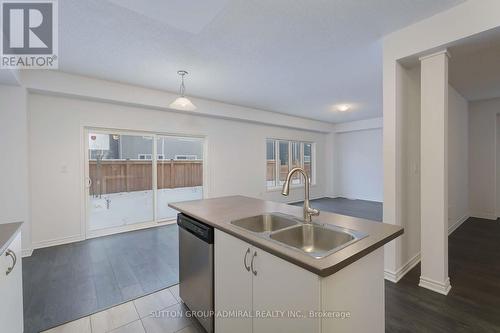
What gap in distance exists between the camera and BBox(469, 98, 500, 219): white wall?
15.2 feet

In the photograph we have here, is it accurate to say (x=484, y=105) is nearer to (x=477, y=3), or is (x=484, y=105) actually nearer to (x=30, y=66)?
(x=477, y=3)

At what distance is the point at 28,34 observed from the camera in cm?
225

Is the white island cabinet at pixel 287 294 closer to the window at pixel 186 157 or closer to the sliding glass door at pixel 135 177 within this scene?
the sliding glass door at pixel 135 177

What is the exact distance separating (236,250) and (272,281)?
32 centimetres

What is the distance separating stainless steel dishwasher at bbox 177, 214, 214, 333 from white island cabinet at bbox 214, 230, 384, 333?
0.23 feet

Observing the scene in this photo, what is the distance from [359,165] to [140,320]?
23.9 feet

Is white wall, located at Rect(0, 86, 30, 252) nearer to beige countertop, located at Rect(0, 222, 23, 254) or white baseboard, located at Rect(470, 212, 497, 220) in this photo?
beige countertop, located at Rect(0, 222, 23, 254)

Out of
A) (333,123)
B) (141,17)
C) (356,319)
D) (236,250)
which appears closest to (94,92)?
(141,17)

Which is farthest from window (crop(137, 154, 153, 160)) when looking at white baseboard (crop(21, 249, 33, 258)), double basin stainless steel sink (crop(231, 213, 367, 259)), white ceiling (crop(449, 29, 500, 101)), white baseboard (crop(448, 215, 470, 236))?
white baseboard (crop(448, 215, 470, 236))

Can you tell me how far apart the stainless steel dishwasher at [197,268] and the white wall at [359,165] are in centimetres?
665

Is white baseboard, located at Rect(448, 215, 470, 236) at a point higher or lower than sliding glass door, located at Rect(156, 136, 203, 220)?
lower

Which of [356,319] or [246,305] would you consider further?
[246,305]

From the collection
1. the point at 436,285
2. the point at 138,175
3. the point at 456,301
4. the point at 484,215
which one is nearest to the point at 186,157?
the point at 138,175

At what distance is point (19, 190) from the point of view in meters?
3.08
